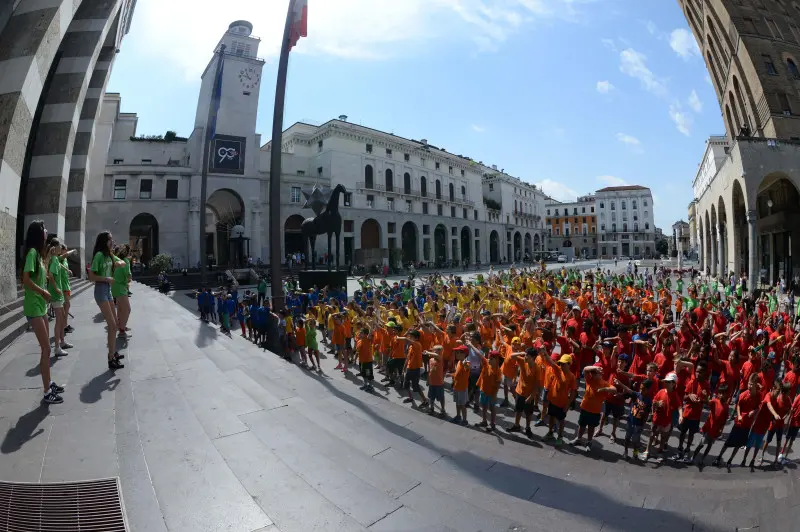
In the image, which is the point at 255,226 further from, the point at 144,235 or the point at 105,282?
the point at 105,282

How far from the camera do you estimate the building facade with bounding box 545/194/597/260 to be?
105500mm

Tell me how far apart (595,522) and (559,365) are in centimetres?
296

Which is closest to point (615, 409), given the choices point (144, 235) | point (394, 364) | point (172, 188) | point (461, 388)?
point (461, 388)

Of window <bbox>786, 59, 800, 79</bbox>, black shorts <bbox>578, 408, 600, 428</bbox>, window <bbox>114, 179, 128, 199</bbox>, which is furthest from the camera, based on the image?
window <bbox>114, 179, 128, 199</bbox>

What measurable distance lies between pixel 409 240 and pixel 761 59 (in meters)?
39.7

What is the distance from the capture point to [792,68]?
26.3 m

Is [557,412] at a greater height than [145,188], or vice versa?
[145,188]

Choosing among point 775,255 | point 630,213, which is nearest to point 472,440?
point 775,255

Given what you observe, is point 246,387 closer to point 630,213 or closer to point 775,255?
point 775,255

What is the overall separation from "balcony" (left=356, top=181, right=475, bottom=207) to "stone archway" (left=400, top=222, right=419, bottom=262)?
4.29m

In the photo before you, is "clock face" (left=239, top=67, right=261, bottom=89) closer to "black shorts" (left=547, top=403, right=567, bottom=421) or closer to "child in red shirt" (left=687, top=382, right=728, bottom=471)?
"black shorts" (left=547, top=403, right=567, bottom=421)

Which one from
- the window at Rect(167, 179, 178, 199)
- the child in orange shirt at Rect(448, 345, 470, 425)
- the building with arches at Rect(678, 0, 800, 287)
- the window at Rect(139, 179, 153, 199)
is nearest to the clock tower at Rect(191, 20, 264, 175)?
the window at Rect(167, 179, 178, 199)

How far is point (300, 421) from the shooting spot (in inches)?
184

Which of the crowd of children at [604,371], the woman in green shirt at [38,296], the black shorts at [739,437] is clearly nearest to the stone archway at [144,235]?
the crowd of children at [604,371]
